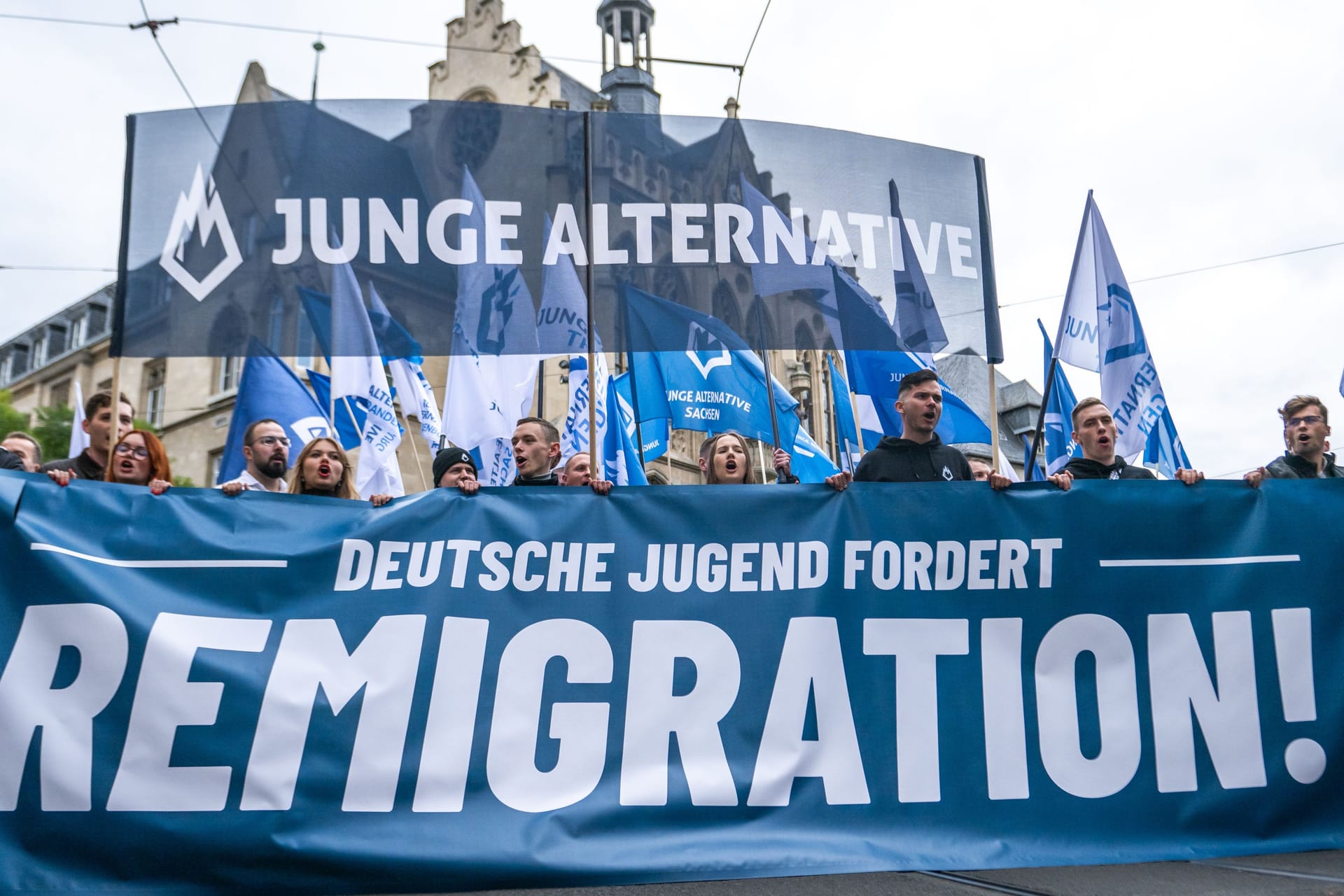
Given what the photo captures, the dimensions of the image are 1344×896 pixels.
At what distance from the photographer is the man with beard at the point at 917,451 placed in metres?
5.00

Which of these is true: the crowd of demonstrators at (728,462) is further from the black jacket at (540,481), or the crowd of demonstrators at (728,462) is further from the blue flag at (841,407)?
the blue flag at (841,407)

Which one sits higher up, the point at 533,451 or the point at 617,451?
the point at 617,451

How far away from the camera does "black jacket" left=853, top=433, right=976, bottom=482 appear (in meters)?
4.98

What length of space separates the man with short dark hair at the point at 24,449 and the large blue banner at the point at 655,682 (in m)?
1.19

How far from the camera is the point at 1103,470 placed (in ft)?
17.2

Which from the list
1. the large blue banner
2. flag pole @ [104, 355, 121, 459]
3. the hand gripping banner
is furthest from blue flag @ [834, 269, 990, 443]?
flag pole @ [104, 355, 121, 459]

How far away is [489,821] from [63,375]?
1529 inches

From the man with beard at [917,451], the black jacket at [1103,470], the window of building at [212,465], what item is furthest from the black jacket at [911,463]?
the window of building at [212,465]

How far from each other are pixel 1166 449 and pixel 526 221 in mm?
5128

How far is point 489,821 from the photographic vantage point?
3799 mm

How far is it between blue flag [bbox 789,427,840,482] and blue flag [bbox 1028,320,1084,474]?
5.78ft

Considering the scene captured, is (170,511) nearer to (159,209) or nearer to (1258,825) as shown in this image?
(159,209)

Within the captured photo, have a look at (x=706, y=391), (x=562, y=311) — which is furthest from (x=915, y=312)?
(x=706, y=391)

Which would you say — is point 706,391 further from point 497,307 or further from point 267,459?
point 267,459
